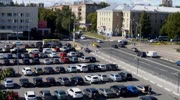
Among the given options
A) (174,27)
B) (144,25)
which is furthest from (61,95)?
(144,25)

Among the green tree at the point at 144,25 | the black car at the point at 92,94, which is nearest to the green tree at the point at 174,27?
the green tree at the point at 144,25

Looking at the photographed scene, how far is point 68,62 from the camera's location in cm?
3519

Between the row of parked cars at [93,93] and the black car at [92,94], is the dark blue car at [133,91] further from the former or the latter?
the black car at [92,94]

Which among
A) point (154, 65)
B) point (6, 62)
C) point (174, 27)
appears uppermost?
point (174, 27)

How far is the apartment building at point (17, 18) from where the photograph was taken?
197 ft

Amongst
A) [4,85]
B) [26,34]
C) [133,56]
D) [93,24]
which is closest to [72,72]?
[4,85]

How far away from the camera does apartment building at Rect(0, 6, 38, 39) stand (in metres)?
60.1

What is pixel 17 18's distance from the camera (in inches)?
2387

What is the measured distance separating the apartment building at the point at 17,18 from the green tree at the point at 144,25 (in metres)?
20.0

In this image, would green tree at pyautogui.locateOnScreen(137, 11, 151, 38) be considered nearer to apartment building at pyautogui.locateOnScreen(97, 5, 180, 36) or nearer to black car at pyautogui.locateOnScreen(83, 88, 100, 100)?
apartment building at pyautogui.locateOnScreen(97, 5, 180, 36)

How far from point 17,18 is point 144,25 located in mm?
24115

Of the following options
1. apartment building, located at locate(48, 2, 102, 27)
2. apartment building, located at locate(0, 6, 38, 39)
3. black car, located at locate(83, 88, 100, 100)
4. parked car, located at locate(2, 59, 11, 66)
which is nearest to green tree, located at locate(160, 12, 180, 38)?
apartment building, located at locate(0, 6, 38, 39)

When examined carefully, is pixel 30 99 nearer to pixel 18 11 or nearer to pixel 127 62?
pixel 127 62

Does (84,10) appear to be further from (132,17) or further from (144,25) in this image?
(144,25)
